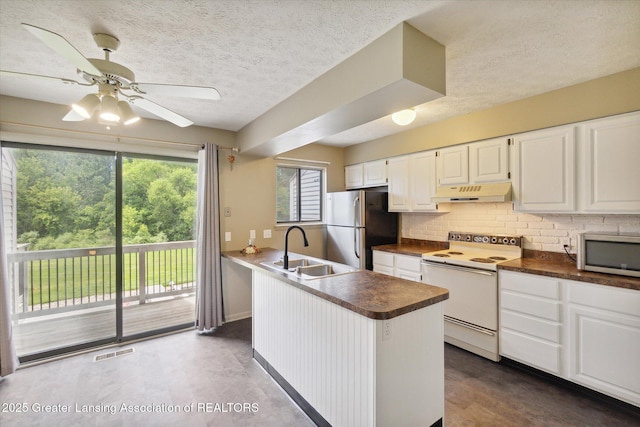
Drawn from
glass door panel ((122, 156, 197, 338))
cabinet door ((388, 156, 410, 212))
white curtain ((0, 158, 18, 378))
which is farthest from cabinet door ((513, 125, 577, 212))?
white curtain ((0, 158, 18, 378))

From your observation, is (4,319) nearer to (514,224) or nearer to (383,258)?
(383,258)

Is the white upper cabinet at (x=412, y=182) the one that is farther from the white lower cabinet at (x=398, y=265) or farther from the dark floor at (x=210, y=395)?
the dark floor at (x=210, y=395)

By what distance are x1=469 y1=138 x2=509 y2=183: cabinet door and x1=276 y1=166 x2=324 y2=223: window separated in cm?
227

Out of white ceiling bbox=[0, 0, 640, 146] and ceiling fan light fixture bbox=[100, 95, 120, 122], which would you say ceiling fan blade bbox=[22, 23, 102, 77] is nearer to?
ceiling fan light fixture bbox=[100, 95, 120, 122]

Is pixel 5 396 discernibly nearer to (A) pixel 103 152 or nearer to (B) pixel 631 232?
(A) pixel 103 152

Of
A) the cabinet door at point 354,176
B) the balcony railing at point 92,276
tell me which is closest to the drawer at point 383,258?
the cabinet door at point 354,176

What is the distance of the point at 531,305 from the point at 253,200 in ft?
10.6

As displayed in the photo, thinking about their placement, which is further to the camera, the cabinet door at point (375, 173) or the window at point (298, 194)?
the window at point (298, 194)

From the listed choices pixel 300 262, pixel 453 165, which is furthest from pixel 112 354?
pixel 453 165

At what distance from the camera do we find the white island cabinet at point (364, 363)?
1556 mm

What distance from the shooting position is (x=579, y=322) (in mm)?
2246

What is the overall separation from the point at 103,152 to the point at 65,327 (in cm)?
187

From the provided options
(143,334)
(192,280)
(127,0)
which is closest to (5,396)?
(143,334)

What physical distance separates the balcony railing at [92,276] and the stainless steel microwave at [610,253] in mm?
3955
